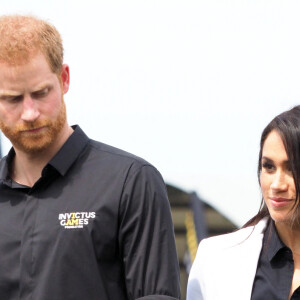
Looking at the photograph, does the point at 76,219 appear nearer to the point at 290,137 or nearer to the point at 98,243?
the point at 98,243

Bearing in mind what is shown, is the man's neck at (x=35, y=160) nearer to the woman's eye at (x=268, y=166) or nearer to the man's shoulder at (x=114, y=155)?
the man's shoulder at (x=114, y=155)

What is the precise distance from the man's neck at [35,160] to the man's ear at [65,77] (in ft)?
0.60

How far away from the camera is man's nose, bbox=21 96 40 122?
4867mm

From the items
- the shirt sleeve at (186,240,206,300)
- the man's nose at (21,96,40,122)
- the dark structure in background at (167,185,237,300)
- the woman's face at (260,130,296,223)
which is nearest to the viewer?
the man's nose at (21,96,40,122)

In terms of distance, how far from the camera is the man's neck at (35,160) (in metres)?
5.11

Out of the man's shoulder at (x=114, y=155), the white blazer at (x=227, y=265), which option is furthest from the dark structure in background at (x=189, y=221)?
the man's shoulder at (x=114, y=155)

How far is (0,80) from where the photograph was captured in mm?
4961

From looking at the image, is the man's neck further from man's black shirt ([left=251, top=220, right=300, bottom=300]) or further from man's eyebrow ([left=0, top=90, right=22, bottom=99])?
man's black shirt ([left=251, top=220, right=300, bottom=300])

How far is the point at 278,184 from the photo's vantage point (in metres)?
5.25

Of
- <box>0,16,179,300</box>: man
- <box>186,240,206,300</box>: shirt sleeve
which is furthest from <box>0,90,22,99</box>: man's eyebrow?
<box>186,240,206,300</box>: shirt sleeve

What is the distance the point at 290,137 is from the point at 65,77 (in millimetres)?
1013

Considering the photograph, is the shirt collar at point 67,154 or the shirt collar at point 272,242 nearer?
the shirt collar at point 67,154

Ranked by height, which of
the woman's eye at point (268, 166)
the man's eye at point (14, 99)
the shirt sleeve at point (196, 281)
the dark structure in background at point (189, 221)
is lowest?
the dark structure in background at point (189, 221)

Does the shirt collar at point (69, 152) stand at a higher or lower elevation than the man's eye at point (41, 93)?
lower
